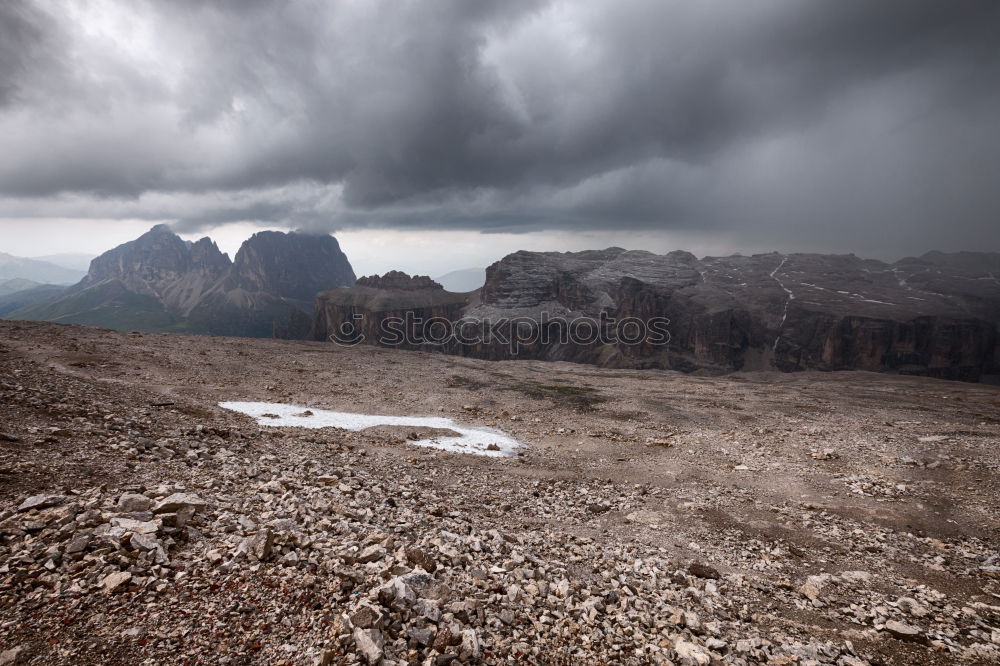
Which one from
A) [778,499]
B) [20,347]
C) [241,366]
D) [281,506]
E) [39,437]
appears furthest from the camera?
[241,366]

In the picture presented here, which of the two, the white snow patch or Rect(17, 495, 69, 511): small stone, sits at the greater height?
Rect(17, 495, 69, 511): small stone

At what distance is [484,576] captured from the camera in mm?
8211

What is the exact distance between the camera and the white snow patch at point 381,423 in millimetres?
21922

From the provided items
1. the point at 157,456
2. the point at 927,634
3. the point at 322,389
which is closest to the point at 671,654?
the point at 927,634

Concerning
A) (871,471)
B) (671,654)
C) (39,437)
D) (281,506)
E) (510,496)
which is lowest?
(871,471)

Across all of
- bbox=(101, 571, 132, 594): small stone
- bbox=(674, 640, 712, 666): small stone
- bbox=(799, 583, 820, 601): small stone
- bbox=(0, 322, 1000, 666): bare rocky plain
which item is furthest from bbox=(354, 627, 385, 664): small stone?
bbox=(799, 583, 820, 601): small stone

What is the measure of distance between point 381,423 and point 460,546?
56.5 ft

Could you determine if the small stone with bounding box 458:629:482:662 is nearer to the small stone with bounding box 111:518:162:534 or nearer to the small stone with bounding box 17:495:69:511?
the small stone with bounding box 111:518:162:534

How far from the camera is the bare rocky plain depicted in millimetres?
6098

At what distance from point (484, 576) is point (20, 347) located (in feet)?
129

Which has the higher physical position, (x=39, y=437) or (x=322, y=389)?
(x=39, y=437)

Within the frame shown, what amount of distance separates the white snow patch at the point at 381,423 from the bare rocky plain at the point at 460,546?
1812 mm

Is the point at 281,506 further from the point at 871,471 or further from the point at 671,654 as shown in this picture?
the point at 871,471

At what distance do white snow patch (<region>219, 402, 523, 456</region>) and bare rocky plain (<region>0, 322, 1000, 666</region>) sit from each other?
5.95ft
